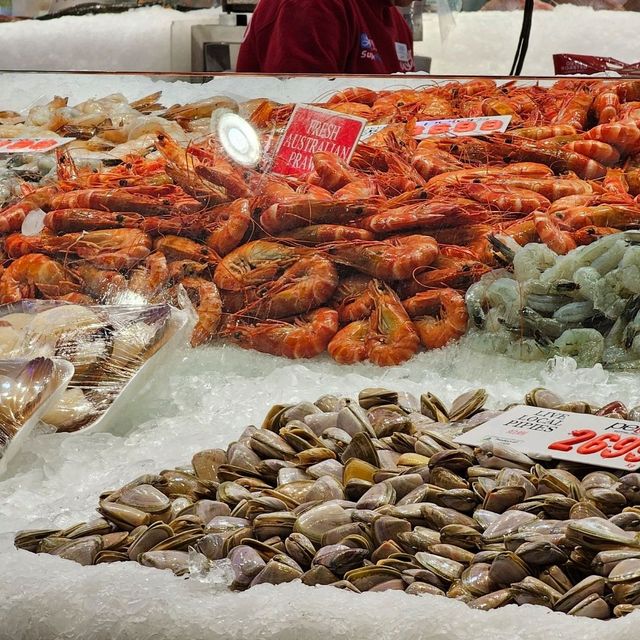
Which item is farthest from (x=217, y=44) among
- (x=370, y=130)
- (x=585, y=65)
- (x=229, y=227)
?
(x=229, y=227)

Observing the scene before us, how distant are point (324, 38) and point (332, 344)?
119 centimetres

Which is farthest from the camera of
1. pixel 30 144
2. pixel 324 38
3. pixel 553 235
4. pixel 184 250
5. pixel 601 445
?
pixel 324 38

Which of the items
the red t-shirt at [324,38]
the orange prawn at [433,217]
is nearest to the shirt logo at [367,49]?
the red t-shirt at [324,38]

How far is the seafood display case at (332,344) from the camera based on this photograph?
35.4 inches

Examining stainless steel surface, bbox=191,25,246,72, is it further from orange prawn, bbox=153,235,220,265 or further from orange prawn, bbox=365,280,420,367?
orange prawn, bbox=365,280,420,367

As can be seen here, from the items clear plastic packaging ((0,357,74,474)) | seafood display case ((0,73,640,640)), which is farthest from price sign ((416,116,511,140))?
clear plastic packaging ((0,357,74,474))

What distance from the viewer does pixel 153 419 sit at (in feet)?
4.94

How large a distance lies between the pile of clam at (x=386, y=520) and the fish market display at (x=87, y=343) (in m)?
0.29

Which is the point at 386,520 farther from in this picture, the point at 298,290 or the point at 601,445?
the point at 298,290

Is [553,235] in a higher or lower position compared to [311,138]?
lower

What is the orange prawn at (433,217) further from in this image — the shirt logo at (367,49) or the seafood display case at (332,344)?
the shirt logo at (367,49)

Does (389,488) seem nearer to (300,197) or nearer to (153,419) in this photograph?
(153,419)

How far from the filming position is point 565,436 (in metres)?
1.20

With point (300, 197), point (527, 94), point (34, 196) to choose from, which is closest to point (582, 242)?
point (527, 94)
